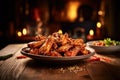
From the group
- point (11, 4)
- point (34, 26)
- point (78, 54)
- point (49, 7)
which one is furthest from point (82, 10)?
point (78, 54)

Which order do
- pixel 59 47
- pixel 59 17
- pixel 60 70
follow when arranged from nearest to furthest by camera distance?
pixel 60 70 → pixel 59 47 → pixel 59 17

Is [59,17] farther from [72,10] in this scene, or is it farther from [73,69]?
[73,69]

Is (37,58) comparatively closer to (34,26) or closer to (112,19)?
(112,19)

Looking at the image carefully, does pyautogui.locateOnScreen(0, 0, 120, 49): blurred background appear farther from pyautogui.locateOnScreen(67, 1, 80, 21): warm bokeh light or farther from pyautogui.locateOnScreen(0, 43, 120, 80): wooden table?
pyautogui.locateOnScreen(0, 43, 120, 80): wooden table

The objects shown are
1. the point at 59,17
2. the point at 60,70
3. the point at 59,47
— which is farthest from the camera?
the point at 59,17

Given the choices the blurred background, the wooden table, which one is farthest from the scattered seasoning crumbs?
the blurred background

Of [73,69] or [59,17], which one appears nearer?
[73,69]

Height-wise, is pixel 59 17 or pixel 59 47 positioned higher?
pixel 59 17

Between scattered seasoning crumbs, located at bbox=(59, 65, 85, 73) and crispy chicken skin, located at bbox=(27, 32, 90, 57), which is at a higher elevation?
crispy chicken skin, located at bbox=(27, 32, 90, 57)

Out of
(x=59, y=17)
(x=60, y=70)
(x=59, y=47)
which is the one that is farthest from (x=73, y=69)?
(x=59, y=17)
